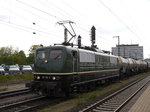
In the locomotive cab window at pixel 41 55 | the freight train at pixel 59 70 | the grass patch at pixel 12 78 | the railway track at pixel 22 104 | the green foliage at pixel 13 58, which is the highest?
the green foliage at pixel 13 58

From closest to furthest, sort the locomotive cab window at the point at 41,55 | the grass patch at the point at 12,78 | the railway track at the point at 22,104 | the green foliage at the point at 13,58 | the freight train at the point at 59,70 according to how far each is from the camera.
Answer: the railway track at the point at 22,104 → the freight train at the point at 59,70 → the locomotive cab window at the point at 41,55 → the grass patch at the point at 12,78 → the green foliage at the point at 13,58

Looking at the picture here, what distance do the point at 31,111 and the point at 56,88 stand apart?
2.55 m

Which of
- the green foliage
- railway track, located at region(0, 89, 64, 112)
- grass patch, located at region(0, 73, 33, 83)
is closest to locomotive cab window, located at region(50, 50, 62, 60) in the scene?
railway track, located at region(0, 89, 64, 112)

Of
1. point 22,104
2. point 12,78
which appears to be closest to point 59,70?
point 22,104

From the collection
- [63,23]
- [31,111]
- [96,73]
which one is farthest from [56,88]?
[63,23]

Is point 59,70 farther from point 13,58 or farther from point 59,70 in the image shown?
point 13,58

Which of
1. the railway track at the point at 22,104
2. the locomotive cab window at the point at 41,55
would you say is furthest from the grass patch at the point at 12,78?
the locomotive cab window at the point at 41,55

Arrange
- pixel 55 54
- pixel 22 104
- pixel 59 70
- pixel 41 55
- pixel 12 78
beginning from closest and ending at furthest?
1. pixel 22 104
2. pixel 59 70
3. pixel 55 54
4. pixel 41 55
5. pixel 12 78

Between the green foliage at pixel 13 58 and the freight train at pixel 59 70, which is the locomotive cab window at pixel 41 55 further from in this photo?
the green foliage at pixel 13 58

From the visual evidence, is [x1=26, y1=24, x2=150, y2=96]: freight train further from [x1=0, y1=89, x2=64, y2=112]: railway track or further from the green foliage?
the green foliage

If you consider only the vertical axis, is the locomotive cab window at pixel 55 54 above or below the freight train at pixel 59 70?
above

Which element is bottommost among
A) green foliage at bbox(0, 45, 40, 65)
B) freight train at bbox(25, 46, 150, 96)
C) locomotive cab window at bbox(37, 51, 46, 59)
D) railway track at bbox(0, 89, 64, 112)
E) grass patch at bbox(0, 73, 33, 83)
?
railway track at bbox(0, 89, 64, 112)

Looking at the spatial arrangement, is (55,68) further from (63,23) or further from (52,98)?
(63,23)

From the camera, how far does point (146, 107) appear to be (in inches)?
460
